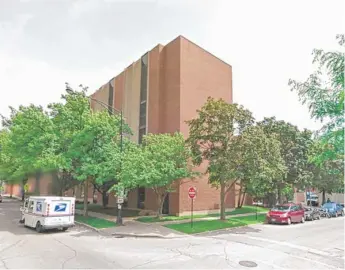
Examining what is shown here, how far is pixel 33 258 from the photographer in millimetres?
11562

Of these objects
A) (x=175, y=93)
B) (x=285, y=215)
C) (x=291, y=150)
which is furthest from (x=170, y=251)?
(x=291, y=150)

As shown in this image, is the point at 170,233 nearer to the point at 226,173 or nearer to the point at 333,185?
the point at 226,173

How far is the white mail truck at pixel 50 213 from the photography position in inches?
711

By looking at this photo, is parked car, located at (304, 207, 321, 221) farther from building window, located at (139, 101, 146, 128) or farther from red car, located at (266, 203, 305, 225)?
building window, located at (139, 101, 146, 128)

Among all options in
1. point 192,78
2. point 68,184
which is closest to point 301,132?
point 192,78

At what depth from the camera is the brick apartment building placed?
95.0 feet

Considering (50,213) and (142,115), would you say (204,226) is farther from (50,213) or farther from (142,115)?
(142,115)

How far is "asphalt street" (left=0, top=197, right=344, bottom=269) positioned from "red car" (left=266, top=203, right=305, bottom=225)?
5674 mm

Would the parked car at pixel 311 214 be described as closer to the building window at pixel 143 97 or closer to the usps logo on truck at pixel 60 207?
the building window at pixel 143 97

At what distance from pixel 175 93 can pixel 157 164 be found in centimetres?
985

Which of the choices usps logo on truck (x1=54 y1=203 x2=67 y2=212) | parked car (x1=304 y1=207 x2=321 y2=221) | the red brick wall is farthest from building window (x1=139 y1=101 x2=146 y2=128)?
parked car (x1=304 y1=207 x2=321 y2=221)

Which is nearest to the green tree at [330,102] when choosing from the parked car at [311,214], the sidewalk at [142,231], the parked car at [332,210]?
the sidewalk at [142,231]

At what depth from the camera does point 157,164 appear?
22.0 metres

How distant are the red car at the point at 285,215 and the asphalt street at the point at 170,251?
5674mm
